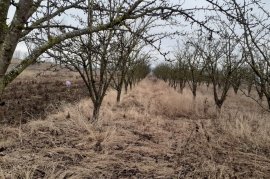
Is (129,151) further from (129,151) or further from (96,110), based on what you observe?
(96,110)

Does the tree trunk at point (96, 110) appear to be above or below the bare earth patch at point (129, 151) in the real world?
above

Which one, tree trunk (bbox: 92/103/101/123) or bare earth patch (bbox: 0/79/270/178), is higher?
tree trunk (bbox: 92/103/101/123)

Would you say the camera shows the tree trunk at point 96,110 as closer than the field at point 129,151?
No

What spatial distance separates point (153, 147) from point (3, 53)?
3.87 m

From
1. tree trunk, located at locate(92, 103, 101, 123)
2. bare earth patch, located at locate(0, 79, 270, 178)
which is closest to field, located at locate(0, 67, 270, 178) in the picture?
bare earth patch, located at locate(0, 79, 270, 178)

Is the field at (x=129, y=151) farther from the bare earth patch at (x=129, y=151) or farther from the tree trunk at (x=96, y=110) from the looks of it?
the tree trunk at (x=96, y=110)

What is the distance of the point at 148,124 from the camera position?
8742 millimetres

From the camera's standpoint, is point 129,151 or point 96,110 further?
point 96,110

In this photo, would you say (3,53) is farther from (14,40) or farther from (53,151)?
(53,151)

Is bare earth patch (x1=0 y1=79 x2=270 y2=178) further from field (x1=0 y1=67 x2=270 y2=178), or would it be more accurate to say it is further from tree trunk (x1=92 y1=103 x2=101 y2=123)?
tree trunk (x1=92 y1=103 x2=101 y2=123)

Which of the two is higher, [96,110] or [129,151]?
[96,110]

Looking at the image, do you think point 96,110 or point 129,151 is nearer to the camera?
point 129,151

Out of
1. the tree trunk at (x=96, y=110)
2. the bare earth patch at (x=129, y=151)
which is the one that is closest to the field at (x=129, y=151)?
the bare earth patch at (x=129, y=151)

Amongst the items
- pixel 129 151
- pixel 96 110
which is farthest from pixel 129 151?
pixel 96 110
